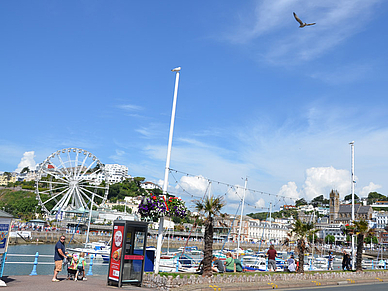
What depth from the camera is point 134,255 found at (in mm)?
13977

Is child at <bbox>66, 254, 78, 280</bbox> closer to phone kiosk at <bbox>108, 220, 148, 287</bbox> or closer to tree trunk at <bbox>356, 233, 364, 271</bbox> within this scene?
phone kiosk at <bbox>108, 220, 148, 287</bbox>

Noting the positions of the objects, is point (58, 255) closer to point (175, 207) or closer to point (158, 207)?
point (158, 207)

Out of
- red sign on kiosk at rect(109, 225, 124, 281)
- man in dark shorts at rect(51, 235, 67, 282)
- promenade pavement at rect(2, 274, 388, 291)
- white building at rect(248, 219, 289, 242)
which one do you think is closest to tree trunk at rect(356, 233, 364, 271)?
promenade pavement at rect(2, 274, 388, 291)

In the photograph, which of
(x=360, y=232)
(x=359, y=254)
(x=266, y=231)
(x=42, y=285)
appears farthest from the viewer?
(x=266, y=231)

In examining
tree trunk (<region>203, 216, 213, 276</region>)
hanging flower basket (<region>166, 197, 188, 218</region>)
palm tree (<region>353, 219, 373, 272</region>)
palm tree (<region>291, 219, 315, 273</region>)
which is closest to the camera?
tree trunk (<region>203, 216, 213, 276</region>)

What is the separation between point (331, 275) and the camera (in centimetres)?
2183

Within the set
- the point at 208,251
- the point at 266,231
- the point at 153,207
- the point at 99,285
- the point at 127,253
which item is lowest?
the point at 99,285

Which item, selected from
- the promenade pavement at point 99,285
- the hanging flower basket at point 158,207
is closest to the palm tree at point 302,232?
the promenade pavement at point 99,285

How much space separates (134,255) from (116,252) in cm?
69

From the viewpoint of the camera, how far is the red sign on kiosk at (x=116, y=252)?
1373 centimetres

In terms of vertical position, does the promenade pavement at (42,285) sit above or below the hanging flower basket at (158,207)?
below

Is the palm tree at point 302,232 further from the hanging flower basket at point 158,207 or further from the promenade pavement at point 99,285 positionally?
the hanging flower basket at point 158,207

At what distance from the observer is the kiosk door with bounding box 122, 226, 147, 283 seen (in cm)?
1387

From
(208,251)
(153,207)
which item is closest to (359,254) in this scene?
(208,251)
